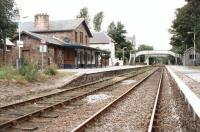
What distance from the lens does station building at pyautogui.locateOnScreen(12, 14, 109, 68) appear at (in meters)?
50.2

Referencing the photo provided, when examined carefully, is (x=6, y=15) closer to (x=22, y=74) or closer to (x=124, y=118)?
(x=22, y=74)

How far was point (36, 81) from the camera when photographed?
2475cm

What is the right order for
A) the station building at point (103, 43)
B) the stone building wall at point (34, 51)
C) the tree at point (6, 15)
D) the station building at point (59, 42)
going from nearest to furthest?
1. the tree at point (6, 15)
2. the stone building wall at point (34, 51)
3. the station building at point (59, 42)
4. the station building at point (103, 43)

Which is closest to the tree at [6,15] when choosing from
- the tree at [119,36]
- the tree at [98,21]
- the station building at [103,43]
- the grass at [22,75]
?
the grass at [22,75]

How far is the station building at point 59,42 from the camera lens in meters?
50.2

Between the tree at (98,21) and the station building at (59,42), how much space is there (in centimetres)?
6476

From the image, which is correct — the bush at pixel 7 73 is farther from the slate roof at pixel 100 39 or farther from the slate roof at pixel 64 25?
the slate roof at pixel 100 39

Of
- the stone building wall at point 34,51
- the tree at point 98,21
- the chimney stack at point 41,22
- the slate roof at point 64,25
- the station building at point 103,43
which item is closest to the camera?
the stone building wall at point 34,51

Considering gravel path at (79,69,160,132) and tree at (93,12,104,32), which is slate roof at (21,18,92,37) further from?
tree at (93,12,104,32)

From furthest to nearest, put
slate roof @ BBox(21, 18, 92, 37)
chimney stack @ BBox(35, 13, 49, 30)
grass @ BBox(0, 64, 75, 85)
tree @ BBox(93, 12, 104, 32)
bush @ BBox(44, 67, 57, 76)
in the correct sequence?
tree @ BBox(93, 12, 104, 32), chimney stack @ BBox(35, 13, 49, 30), slate roof @ BBox(21, 18, 92, 37), bush @ BBox(44, 67, 57, 76), grass @ BBox(0, 64, 75, 85)

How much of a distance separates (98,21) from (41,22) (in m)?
70.8

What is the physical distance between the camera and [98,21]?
13250 centimetres

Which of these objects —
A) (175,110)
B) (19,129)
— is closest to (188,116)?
(175,110)

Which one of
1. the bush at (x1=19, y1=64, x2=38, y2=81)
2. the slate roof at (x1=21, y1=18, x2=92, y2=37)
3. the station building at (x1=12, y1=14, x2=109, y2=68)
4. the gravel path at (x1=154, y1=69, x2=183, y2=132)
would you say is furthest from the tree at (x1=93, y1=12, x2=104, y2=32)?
the gravel path at (x1=154, y1=69, x2=183, y2=132)
